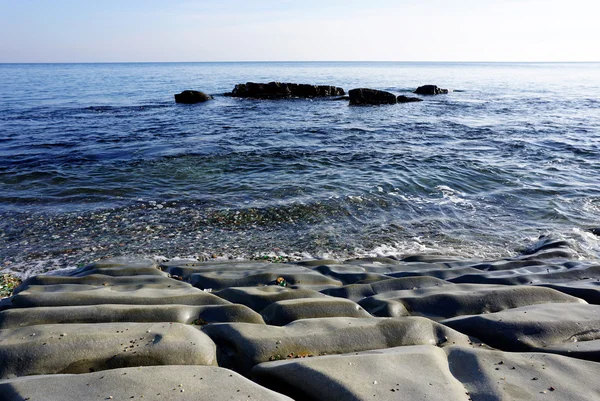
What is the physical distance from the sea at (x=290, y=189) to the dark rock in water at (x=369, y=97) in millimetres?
7748

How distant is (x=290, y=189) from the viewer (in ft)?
34.2

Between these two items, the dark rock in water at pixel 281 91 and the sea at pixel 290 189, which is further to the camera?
the dark rock in water at pixel 281 91

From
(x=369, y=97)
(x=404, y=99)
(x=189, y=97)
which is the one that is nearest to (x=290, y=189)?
(x=369, y=97)

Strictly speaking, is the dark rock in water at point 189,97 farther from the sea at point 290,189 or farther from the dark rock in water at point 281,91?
the sea at point 290,189

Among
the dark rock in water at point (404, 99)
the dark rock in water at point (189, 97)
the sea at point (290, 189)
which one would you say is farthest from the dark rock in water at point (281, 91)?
the sea at point (290, 189)

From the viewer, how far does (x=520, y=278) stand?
17.5 ft

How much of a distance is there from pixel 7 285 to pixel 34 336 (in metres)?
3.00

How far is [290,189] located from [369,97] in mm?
19993

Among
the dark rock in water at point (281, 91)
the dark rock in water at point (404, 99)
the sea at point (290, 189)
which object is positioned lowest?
the sea at point (290, 189)

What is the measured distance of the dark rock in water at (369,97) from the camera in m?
28.3

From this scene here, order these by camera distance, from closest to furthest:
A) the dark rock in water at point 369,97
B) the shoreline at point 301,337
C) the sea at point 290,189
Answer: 1. the shoreline at point 301,337
2. the sea at point 290,189
3. the dark rock in water at point 369,97

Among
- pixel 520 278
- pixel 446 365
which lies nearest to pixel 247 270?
pixel 446 365

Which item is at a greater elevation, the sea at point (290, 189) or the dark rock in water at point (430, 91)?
the dark rock in water at point (430, 91)

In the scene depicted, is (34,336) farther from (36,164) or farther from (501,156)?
(501,156)
